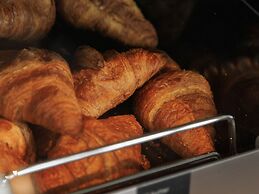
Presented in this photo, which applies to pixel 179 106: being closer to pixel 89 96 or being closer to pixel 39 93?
pixel 89 96

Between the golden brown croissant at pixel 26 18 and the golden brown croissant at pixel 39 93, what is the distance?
0.06 metres

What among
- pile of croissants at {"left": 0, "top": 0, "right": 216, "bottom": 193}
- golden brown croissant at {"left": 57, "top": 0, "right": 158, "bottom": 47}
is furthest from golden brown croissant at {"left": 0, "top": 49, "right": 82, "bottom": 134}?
golden brown croissant at {"left": 57, "top": 0, "right": 158, "bottom": 47}

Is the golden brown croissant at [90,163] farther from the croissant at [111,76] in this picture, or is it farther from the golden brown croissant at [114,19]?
the golden brown croissant at [114,19]

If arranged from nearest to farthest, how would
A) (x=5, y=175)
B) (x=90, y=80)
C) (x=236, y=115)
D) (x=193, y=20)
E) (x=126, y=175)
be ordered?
(x=5, y=175) < (x=126, y=175) < (x=90, y=80) < (x=236, y=115) < (x=193, y=20)

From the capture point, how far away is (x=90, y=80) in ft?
3.50

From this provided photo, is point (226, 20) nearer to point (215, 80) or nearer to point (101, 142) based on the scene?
point (215, 80)

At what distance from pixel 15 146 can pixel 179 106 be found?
383 millimetres

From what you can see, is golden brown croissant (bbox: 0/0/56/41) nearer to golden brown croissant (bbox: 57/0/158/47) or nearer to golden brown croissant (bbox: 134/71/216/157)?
golden brown croissant (bbox: 57/0/158/47)

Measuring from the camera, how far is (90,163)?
946mm

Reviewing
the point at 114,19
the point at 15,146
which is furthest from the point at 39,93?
the point at 114,19

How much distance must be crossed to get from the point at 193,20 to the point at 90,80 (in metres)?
0.38

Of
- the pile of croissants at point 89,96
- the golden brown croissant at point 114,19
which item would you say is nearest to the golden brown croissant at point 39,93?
the pile of croissants at point 89,96

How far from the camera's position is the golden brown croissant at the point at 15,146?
903mm

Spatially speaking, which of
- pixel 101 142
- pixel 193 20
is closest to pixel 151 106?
pixel 101 142
